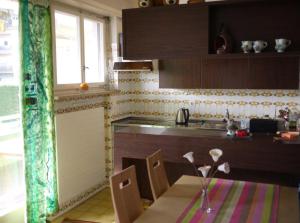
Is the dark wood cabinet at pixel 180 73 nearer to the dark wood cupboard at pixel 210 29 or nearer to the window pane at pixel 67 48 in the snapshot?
the dark wood cupboard at pixel 210 29

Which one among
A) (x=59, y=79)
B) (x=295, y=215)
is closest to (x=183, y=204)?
(x=295, y=215)

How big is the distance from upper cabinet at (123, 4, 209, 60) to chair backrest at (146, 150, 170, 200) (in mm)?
1174

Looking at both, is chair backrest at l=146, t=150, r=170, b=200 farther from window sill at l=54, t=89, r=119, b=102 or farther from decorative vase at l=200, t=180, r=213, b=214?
window sill at l=54, t=89, r=119, b=102

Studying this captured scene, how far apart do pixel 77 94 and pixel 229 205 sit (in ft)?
7.09

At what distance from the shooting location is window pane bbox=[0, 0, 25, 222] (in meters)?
2.82

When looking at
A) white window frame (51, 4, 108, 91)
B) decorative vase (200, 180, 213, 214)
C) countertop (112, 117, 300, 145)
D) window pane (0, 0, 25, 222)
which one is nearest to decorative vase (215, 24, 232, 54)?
countertop (112, 117, 300, 145)

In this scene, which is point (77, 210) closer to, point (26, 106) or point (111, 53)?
point (26, 106)

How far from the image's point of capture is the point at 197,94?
4.29 metres

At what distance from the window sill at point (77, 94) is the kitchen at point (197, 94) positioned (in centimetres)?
2

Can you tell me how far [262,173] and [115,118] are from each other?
6.21 ft

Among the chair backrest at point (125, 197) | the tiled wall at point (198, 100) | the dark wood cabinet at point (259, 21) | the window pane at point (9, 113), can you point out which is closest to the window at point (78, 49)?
the tiled wall at point (198, 100)

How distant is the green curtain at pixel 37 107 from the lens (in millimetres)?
2887

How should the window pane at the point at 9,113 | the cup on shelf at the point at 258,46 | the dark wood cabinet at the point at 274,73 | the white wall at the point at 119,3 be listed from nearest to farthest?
the window pane at the point at 9,113
the cup on shelf at the point at 258,46
the dark wood cabinet at the point at 274,73
the white wall at the point at 119,3

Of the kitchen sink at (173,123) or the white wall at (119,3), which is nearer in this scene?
the kitchen sink at (173,123)
